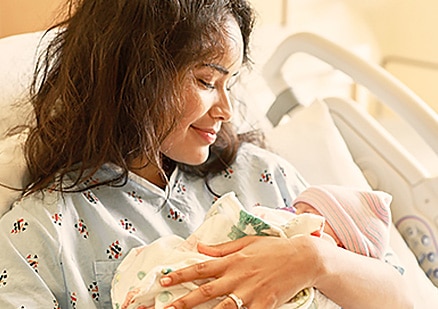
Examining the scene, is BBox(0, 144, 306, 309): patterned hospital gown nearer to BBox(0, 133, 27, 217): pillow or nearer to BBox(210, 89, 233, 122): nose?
BBox(0, 133, 27, 217): pillow

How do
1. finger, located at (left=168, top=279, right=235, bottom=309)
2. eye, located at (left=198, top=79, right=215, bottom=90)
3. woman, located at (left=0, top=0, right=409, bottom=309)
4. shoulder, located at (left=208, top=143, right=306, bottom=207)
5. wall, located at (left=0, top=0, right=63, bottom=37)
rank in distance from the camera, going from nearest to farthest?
finger, located at (left=168, top=279, right=235, bottom=309)
woman, located at (left=0, top=0, right=409, bottom=309)
eye, located at (left=198, top=79, right=215, bottom=90)
shoulder, located at (left=208, top=143, right=306, bottom=207)
wall, located at (left=0, top=0, right=63, bottom=37)

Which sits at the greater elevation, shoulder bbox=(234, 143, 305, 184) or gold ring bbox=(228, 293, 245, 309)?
shoulder bbox=(234, 143, 305, 184)

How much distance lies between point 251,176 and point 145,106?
377 millimetres

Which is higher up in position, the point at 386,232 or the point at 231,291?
the point at 231,291

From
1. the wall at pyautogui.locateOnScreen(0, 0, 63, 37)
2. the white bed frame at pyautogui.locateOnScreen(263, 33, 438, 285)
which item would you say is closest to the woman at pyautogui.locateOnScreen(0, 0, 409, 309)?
the white bed frame at pyautogui.locateOnScreen(263, 33, 438, 285)

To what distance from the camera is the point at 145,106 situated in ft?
4.34

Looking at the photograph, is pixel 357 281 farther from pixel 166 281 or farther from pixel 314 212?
pixel 166 281

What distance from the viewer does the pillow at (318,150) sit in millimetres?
1829

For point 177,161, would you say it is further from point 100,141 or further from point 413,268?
point 413,268

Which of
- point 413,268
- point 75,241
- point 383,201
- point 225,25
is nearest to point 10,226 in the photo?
point 75,241

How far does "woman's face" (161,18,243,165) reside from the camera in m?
1.36

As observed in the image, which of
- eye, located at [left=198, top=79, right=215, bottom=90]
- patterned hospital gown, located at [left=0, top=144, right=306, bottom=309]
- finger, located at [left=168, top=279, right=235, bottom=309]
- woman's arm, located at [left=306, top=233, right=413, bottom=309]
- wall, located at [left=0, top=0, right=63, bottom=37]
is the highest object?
wall, located at [left=0, top=0, right=63, bottom=37]

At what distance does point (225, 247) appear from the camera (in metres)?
1.29

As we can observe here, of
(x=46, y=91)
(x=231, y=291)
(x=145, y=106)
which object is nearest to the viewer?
(x=231, y=291)
